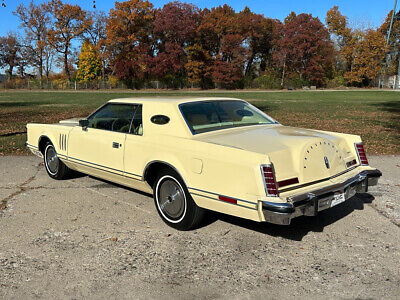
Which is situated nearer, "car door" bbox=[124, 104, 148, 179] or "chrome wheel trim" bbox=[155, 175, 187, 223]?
"chrome wheel trim" bbox=[155, 175, 187, 223]

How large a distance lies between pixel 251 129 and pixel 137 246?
6.22 feet

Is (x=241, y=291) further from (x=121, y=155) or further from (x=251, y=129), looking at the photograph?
(x=121, y=155)

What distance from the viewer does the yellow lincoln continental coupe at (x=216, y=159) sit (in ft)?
11.2

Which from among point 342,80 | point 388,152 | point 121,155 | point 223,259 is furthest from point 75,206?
point 342,80

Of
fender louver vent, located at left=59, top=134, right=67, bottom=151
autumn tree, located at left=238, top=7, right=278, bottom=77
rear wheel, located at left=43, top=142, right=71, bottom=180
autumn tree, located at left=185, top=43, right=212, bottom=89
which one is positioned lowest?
rear wheel, located at left=43, top=142, right=71, bottom=180

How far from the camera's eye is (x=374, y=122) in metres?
14.6

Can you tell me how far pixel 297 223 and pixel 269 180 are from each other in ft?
4.50

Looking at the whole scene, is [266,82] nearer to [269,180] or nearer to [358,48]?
[358,48]

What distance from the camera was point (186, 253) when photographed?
3666 mm

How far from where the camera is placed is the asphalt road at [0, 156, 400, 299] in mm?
3049

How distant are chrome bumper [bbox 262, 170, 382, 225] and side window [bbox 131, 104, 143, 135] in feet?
6.47

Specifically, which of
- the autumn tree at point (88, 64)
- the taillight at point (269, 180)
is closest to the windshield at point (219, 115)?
the taillight at point (269, 180)

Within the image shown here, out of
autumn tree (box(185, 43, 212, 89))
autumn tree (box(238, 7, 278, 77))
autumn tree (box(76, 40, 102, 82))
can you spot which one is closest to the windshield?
autumn tree (box(185, 43, 212, 89))

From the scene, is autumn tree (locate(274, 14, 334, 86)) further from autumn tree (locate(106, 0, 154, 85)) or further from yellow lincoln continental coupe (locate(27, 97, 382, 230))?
yellow lincoln continental coupe (locate(27, 97, 382, 230))
